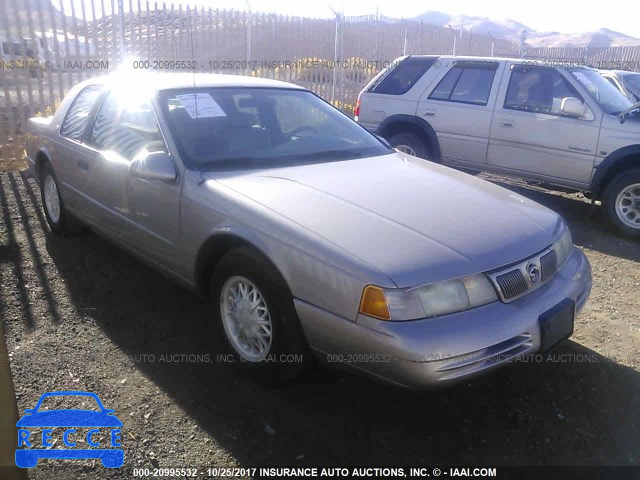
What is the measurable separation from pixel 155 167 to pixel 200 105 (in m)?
0.67

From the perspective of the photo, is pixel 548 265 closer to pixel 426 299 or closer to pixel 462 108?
pixel 426 299

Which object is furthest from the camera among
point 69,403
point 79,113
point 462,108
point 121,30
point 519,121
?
point 121,30

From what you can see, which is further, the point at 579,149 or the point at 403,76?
the point at 403,76

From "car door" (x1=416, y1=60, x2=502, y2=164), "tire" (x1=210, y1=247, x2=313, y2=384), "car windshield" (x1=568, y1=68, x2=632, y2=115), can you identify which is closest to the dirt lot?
"tire" (x1=210, y1=247, x2=313, y2=384)

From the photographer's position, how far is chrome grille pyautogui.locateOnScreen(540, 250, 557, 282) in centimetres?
283

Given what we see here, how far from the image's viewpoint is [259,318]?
293 cm

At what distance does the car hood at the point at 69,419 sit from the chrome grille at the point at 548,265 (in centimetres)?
231

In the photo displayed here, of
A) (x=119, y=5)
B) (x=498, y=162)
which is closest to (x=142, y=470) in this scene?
(x=498, y=162)

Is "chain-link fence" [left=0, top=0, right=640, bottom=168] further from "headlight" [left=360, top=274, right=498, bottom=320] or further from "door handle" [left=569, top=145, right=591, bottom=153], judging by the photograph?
"door handle" [left=569, top=145, right=591, bottom=153]

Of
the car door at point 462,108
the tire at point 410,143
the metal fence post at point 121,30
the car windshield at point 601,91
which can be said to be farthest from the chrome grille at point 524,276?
the metal fence post at point 121,30

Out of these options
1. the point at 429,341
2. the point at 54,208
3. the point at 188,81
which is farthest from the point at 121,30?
the point at 429,341

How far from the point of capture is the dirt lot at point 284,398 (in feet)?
8.49

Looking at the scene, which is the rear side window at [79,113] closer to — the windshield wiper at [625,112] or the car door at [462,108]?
the car door at [462,108]

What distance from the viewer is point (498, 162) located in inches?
263
